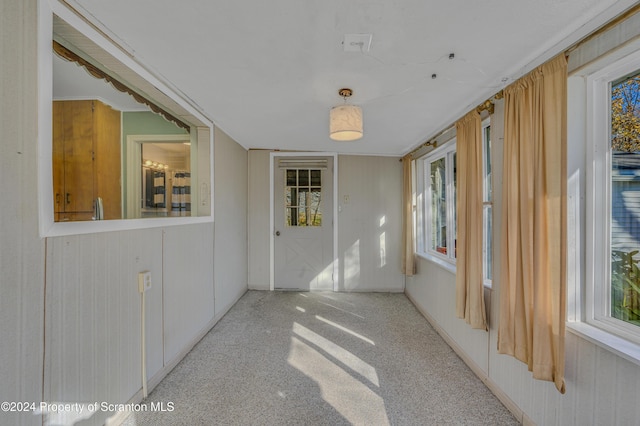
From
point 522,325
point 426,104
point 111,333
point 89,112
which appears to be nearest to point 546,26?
point 426,104

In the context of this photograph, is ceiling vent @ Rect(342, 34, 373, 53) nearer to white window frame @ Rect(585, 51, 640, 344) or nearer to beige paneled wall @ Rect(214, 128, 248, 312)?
white window frame @ Rect(585, 51, 640, 344)

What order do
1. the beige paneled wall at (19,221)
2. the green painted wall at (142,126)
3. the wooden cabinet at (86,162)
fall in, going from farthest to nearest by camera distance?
the green painted wall at (142,126)
the wooden cabinet at (86,162)
the beige paneled wall at (19,221)

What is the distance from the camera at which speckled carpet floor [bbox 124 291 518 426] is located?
170 cm

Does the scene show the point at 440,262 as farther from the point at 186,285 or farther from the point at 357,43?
the point at 186,285

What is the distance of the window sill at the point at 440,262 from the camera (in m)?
2.73

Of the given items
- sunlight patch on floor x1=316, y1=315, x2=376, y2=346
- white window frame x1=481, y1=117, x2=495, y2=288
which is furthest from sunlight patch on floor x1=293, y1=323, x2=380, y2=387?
white window frame x1=481, y1=117, x2=495, y2=288

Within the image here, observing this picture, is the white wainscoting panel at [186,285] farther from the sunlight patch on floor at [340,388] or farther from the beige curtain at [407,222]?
the beige curtain at [407,222]

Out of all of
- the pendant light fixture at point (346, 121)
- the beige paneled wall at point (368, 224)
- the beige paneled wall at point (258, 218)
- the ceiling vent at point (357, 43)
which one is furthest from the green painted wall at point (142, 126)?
the beige paneled wall at point (368, 224)

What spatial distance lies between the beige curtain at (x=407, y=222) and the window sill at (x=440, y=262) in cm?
17

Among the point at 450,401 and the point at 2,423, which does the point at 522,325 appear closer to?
the point at 450,401

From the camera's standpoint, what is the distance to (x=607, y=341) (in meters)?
1.21

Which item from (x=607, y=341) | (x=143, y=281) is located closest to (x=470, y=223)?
(x=607, y=341)

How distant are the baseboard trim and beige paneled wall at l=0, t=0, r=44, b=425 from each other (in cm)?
261

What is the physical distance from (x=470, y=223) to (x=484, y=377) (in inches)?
47.8
